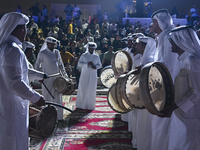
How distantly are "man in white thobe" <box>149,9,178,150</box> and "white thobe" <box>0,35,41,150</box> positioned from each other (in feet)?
5.48

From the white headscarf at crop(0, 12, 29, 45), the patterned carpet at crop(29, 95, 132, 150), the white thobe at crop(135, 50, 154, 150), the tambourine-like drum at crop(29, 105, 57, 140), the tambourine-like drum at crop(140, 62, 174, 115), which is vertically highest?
the white headscarf at crop(0, 12, 29, 45)

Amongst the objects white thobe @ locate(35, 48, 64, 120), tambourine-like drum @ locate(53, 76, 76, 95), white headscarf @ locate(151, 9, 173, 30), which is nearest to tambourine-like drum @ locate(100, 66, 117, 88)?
tambourine-like drum @ locate(53, 76, 76, 95)

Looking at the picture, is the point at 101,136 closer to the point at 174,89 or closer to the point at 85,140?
the point at 85,140

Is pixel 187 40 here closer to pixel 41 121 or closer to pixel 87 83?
pixel 41 121

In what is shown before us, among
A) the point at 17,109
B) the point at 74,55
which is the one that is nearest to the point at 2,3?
the point at 74,55

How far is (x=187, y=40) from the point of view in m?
2.51

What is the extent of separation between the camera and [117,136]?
4805mm

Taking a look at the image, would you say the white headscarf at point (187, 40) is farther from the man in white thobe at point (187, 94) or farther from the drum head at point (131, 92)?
the drum head at point (131, 92)

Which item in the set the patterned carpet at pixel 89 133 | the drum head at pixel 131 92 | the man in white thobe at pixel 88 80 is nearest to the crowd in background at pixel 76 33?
the man in white thobe at pixel 88 80

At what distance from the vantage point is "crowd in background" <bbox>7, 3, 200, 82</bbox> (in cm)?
1047

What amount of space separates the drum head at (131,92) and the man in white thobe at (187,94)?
67 cm

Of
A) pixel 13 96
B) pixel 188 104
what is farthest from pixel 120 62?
pixel 13 96

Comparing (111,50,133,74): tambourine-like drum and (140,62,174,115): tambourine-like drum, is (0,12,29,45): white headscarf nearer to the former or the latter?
(140,62,174,115): tambourine-like drum

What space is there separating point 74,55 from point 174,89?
8.33m
